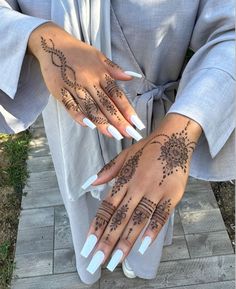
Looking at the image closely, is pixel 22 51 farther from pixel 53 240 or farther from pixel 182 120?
pixel 53 240

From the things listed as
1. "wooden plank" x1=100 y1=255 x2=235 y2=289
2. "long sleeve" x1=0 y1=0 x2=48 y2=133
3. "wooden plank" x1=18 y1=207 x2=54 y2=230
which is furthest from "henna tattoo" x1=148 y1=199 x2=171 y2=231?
"wooden plank" x1=18 y1=207 x2=54 y2=230

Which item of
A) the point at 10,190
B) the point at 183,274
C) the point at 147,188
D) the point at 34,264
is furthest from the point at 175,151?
the point at 10,190

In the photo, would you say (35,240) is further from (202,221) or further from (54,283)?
(202,221)

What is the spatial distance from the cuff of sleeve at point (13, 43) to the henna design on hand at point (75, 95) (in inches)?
3.0

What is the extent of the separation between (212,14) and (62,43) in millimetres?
329

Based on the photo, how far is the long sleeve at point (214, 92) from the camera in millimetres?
732

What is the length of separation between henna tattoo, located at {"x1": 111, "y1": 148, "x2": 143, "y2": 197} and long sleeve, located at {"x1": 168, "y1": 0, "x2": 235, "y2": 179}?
0.11 m

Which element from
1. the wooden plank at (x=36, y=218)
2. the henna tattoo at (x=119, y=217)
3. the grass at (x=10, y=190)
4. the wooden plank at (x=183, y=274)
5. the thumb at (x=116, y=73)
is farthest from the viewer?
the wooden plank at (x=36, y=218)

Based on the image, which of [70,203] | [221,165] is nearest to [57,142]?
[70,203]

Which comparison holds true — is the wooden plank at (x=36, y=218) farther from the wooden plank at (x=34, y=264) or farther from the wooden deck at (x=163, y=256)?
the wooden plank at (x=34, y=264)

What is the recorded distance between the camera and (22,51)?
2.59ft

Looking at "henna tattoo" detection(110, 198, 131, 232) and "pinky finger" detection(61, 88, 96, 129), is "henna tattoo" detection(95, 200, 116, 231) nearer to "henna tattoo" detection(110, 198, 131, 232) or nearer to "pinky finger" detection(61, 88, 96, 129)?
"henna tattoo" detection(110, 198, 131, 232)

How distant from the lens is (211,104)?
0.74 meters

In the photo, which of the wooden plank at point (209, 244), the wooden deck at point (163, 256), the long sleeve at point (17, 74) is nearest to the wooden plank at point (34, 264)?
the wooden deck at point (163, 256)
